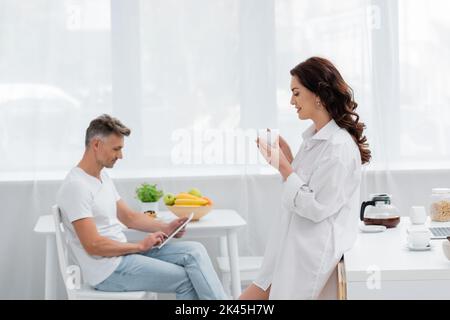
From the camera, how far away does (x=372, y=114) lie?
4043 millimetres

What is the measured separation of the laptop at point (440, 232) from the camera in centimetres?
247

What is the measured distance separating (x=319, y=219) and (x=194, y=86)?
183 centimetres

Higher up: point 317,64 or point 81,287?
point 317,64

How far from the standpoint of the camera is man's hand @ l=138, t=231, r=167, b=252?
9.53ft

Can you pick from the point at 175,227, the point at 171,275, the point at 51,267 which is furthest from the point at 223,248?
the point at 171,275

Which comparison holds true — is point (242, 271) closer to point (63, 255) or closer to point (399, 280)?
point (63, 255)

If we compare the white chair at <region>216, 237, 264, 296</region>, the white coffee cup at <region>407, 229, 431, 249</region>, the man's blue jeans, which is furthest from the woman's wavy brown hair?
the white chair at <region>216, 237, 264, 296</region>

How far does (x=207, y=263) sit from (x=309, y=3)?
1.71 m

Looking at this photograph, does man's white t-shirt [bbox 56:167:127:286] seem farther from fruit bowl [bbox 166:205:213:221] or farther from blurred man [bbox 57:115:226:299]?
fruit bowl [bbox 166:205:213:221]

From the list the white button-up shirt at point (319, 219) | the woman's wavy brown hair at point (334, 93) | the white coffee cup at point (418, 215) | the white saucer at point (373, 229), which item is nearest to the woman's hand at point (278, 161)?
the white button-up shirt at point (319, 219)

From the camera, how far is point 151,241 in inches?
115
